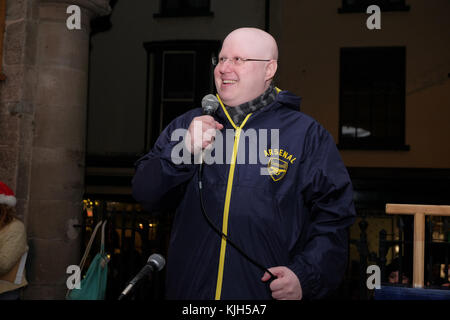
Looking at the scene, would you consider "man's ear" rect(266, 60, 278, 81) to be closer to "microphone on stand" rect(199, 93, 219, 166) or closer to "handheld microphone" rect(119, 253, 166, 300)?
"microphone on stand" rect(199, 93, 219, 166)

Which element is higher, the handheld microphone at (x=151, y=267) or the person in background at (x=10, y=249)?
the handheld microphone at (x=151, y=267)

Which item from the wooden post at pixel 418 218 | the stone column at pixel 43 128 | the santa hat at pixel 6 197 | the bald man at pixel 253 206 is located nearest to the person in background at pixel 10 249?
the santa hat at pixel 6 197

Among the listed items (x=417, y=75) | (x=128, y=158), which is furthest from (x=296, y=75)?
(x=128, y=158)

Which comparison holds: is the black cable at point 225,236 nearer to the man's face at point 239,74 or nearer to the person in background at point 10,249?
the man's face at point 239,74

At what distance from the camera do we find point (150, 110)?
14.7 m

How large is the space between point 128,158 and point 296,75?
558cm

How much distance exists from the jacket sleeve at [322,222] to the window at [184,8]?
41.0 ft

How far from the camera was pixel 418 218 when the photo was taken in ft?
10.6

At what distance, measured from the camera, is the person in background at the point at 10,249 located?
185 inches

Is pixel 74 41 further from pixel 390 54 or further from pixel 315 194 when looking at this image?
pixel 390 54

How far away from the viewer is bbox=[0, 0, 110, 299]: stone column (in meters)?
5.93

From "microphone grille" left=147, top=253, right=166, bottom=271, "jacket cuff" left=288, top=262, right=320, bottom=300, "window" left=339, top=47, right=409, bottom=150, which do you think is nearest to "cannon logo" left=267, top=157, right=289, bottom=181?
"jacket cuff" left=288, top=262, right=320, bottom=300

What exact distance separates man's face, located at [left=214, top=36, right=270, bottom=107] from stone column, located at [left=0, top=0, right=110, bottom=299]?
4157mm

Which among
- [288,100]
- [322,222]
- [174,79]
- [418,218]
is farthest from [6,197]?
[174,79]
